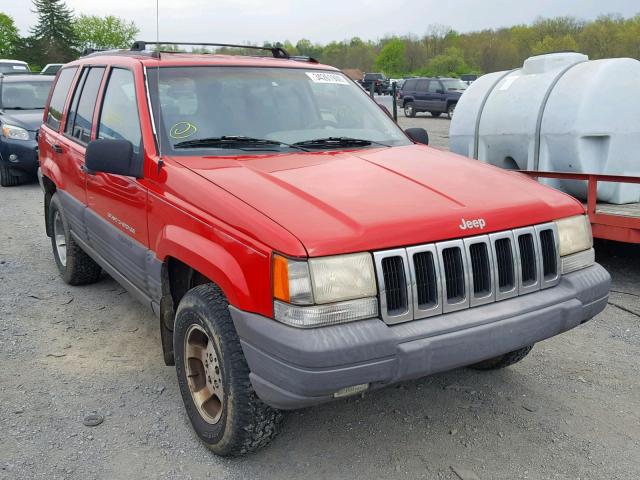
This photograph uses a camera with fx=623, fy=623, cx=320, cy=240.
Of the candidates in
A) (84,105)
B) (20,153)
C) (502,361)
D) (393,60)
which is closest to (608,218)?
(502,361)

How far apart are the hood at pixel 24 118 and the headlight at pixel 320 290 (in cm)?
953

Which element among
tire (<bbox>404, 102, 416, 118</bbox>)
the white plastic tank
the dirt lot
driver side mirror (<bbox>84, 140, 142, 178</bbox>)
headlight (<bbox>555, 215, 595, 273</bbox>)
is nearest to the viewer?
the dirt lot

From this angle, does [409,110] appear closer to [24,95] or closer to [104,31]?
[24,95]

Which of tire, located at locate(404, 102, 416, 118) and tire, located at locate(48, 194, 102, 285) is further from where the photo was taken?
tire, located at locate(404, 102, 416, 118)

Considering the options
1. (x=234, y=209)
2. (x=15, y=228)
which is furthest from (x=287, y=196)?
(x=15, y=228)

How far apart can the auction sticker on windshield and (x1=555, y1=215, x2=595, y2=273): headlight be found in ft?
6.50

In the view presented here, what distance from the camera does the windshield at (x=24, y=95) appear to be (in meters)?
11.5

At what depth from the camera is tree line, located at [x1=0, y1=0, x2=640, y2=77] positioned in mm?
64750

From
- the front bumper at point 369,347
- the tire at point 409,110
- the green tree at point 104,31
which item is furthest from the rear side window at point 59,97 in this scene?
the green tree at point 104,31

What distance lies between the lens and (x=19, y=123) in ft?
35.0

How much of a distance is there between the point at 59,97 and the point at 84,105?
38.1 inches

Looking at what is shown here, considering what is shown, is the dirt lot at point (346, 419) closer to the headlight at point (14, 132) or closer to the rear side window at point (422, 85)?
the headlight at point (14, 132)

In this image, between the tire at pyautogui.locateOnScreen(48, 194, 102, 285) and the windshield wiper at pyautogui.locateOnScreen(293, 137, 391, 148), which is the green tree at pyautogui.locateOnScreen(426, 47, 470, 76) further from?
the windshield wiper at pyautogui.locateOnScreen(293, 137, 391, 148)

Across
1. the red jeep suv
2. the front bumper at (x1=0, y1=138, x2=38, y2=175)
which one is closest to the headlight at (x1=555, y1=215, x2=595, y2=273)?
the red jeep suv
